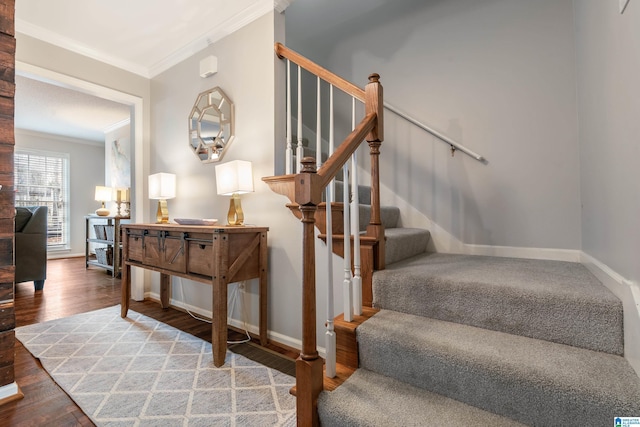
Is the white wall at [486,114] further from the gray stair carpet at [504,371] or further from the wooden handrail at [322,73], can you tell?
the gray stair carpet at [504,371]

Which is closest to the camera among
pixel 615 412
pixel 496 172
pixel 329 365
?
pixel 615 412

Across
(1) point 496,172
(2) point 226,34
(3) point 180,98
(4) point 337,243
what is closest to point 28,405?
(4) point 337,243

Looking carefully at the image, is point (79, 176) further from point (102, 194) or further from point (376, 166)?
point (376, 166)

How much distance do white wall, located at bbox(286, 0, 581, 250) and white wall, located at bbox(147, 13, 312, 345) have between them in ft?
2.92

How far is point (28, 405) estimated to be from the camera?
4.83 feet

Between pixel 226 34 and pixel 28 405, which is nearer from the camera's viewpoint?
pixel 28 405

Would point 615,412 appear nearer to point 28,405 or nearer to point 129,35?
point 28,405

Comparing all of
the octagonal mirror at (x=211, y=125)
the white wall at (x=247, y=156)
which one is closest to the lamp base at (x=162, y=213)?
the white wall at (x=247, y=156)

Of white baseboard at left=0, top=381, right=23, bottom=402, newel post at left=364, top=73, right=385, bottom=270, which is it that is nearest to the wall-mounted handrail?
newel post at left=364, top=73, right=385, bottom=270

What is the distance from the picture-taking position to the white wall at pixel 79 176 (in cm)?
630

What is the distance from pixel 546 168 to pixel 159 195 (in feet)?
10.5

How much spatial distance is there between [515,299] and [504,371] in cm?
34

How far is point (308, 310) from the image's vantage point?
1.13m

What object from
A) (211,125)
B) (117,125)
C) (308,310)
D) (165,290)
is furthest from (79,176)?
(308,310)
